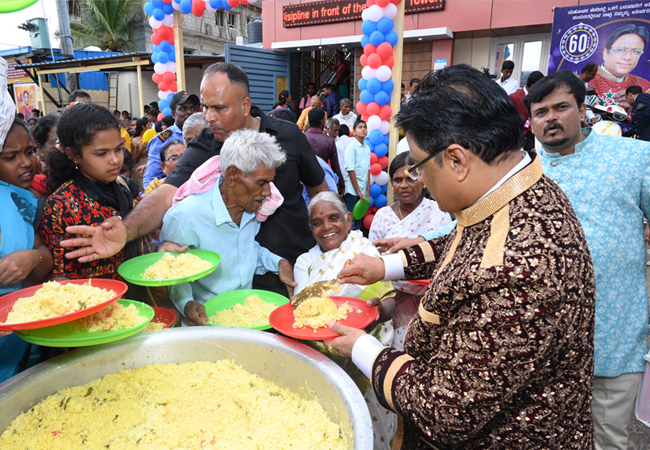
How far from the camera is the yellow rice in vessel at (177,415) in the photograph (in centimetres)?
141

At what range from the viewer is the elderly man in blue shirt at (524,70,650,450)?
2076mm

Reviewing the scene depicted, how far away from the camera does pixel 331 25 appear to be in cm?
1207

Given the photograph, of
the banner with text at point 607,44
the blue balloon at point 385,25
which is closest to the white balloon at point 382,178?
the blue balloon at point 385,25

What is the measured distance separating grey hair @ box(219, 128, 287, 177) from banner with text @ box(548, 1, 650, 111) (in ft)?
23.0

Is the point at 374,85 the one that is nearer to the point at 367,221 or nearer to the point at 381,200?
the point at 381,200

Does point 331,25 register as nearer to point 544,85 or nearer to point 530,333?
point 544,85

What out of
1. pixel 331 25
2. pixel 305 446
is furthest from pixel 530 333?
pixel 331 25

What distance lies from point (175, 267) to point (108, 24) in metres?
26.6

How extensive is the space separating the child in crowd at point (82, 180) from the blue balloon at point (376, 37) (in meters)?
4.56

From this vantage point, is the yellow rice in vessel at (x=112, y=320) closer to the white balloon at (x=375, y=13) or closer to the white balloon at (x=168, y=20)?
the white balloon at (x=375, y=13)

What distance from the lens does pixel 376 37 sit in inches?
223

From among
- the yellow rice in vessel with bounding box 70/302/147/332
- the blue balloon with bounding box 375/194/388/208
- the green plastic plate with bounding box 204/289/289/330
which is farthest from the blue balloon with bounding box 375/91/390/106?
the yellow rice in vessel with bounding box 70/302/147/332

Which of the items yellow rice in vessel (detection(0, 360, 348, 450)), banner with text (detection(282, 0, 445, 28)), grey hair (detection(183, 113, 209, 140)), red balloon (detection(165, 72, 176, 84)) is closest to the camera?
yellow rice in vessel (detection(0, 360, 348, 450))

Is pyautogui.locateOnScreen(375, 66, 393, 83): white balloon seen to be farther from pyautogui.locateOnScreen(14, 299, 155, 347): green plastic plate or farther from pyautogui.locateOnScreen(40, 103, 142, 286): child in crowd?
pyautogui.locateOnScreen(14, 299, 155, 347): green plastic plate
